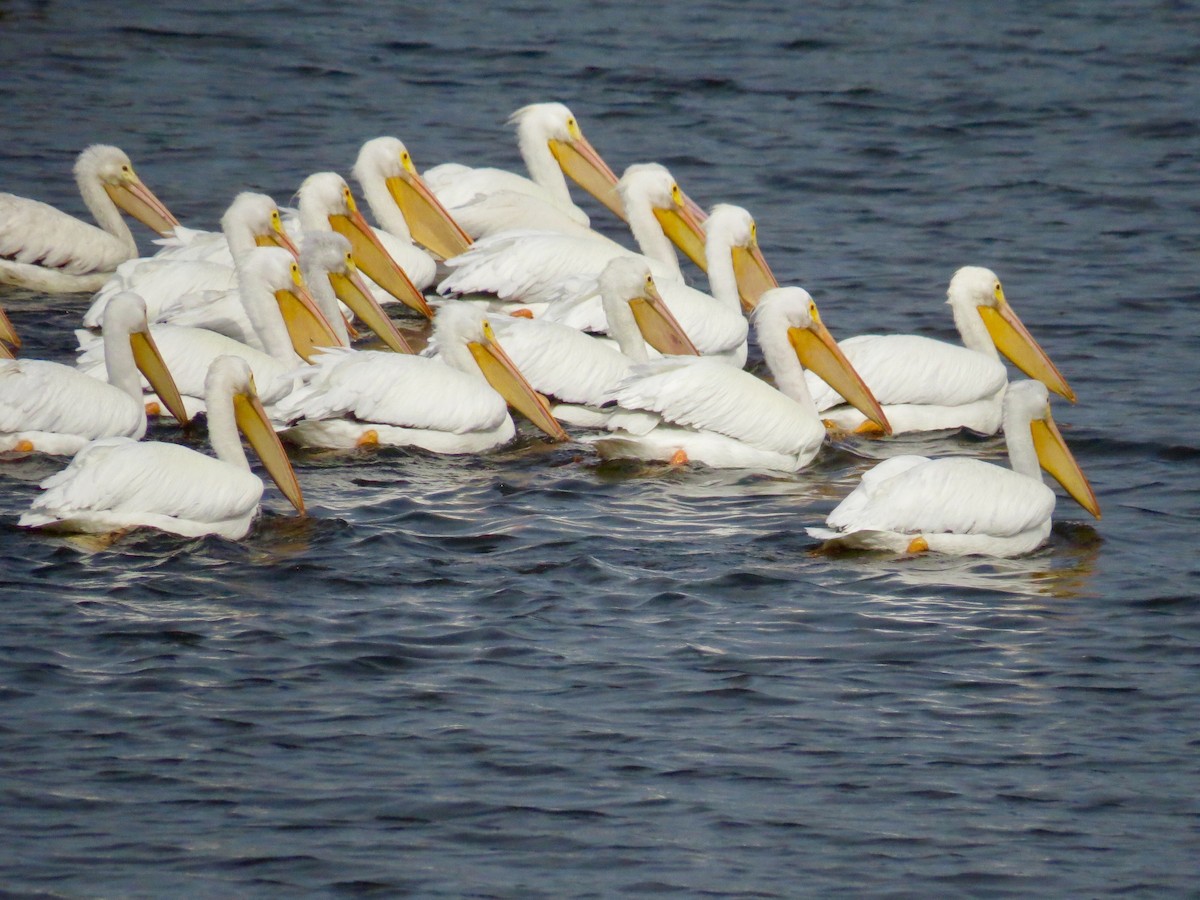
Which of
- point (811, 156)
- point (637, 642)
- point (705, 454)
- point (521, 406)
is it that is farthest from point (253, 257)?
point (811, 156)

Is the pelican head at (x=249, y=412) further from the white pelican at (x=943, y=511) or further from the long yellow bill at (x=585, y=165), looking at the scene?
the long yellow bill at (x=585, y=165)

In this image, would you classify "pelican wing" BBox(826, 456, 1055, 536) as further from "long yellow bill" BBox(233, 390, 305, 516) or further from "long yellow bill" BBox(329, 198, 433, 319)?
"long yellow bill" BBox(329, 198, 433, 319)

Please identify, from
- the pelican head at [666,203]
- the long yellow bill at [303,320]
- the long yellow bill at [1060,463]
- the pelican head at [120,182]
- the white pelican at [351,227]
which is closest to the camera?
the long yellow bill at [1060,463]

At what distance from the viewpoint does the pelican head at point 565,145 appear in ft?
37.2

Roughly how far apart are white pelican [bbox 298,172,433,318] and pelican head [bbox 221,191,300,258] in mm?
423

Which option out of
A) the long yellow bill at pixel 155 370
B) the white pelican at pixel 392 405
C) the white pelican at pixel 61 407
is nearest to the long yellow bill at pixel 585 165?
the white pelican at pixel 392 405

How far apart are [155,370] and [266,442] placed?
94 centimetres

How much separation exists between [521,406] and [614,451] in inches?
21.1

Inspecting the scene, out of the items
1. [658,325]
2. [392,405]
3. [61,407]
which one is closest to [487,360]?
[392,405]

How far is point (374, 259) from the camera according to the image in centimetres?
988

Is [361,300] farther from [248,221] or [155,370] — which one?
[155,370]

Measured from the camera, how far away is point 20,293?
10266 mm

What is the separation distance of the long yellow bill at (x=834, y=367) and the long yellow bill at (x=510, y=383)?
108 centimetres

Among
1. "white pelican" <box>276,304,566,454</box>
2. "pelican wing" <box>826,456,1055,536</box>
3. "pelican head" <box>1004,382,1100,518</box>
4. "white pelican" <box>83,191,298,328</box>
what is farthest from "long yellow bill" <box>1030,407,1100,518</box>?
"white pelican" <box>83,191,298,328</box>
